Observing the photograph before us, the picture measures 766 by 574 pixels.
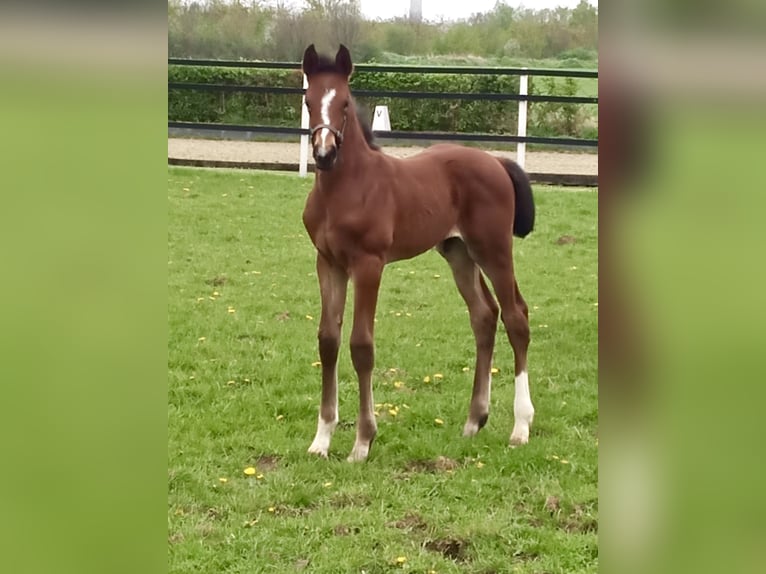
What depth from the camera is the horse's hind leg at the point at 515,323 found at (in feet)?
13.4

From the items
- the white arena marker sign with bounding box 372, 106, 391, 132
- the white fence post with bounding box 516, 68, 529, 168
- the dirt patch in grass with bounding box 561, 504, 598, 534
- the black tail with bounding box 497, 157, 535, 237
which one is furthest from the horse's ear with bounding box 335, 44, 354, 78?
the white fence post with bounding box 516, 68, 529, 168

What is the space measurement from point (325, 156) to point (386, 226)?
51cm

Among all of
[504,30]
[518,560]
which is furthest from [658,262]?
[518,560]

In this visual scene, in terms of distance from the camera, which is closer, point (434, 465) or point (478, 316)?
point (434, 465)

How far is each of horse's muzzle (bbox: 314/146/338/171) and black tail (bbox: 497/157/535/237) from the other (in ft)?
4.00

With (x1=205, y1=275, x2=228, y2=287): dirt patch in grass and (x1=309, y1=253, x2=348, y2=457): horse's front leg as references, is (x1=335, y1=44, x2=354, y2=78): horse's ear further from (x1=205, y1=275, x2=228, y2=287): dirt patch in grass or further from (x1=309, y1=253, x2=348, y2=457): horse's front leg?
(x1=205, y1=275, x2=228, y2=287): dirt patch in grass

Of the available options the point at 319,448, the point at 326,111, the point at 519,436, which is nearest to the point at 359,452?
the point at 319,448

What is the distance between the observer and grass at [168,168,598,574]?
2998mm

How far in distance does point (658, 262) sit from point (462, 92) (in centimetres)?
1076

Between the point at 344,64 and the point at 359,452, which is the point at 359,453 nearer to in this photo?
the point at 359,452

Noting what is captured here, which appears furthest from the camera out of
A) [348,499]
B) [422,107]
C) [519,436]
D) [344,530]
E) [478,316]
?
[422,107]

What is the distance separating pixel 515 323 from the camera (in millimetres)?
4148

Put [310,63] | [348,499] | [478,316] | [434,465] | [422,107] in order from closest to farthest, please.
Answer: [310,63] → [348,499] → [434,465] → [478,316] → [422,107]

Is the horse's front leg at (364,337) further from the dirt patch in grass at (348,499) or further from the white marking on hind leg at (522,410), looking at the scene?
the white marking on hind leg at (522,410)
